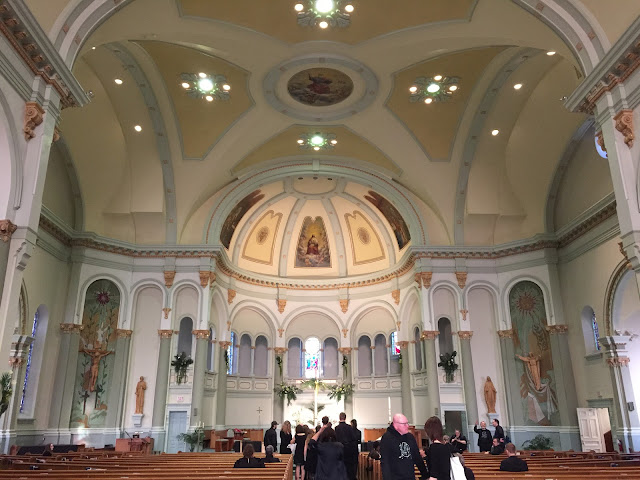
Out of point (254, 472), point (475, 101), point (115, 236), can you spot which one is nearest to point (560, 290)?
point (475, 101)

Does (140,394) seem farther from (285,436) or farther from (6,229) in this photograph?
(6,229)

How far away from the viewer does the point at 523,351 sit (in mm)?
20312

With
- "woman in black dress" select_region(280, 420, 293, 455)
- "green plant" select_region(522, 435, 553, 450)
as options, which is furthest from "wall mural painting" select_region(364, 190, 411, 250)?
"woman in black dress" select_region(280, 420, 293, 455)

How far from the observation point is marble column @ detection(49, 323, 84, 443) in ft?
59.6

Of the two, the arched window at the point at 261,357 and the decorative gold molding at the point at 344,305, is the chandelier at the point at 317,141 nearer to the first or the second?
the decorative gold molding at the point at 344,305

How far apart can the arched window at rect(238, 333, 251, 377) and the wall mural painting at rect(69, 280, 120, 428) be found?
7662 mm

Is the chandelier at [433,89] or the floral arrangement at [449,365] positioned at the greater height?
the chandelier at [433,89]

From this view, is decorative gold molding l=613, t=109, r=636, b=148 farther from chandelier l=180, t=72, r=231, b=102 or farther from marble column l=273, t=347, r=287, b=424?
marble column l=273, t=347, r=287, b=424

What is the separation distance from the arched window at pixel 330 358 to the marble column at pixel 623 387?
14.1 metres

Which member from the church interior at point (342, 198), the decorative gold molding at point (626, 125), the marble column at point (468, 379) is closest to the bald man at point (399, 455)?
the decorative gold molding at point (626, 125)

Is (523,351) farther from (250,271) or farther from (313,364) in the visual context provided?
(250,271)

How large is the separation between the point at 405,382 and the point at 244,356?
818 cm

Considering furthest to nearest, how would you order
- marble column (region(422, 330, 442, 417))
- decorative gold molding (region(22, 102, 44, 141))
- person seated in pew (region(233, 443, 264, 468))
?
marble column (region(422, 330, 442, 417)) < decorative gold molding (region(22, 102, 44, 141)) < person seated in pew (region(233, 443, 264, 468))

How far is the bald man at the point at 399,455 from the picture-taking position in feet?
18.5
